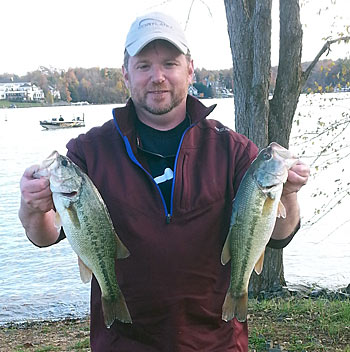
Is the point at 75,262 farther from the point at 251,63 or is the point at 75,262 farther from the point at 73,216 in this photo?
the point at 73,216

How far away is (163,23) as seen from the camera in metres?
3.18

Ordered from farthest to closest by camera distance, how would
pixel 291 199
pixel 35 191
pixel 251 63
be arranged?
1. pixel 251 63
2. pixel 291 199
3. pixel 35 191

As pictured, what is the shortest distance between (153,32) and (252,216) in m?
1.18

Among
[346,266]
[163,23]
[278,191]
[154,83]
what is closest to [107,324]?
[278,191]

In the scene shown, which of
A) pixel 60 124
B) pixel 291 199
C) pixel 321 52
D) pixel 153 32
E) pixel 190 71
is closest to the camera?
pixel 291 199

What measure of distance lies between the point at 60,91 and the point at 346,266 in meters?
94.2

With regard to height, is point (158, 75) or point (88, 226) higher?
point (158, 75)

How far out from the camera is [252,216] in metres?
2.79

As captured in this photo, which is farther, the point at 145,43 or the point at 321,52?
the point at 321,52

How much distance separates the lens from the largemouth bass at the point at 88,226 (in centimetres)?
266

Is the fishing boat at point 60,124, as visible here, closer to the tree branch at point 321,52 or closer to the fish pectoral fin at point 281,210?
the tree branch at point 321,52

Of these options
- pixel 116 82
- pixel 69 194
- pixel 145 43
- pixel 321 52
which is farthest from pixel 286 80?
pixel 116 82

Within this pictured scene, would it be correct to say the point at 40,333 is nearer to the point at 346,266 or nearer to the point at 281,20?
the point at 281,20

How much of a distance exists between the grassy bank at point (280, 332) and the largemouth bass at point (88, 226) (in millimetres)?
2788
